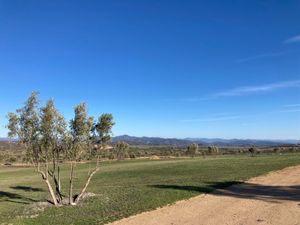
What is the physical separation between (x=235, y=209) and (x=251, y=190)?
674 cm

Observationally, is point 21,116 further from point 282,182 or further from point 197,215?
point 282,182

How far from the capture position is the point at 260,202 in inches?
811

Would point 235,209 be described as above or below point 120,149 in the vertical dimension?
below

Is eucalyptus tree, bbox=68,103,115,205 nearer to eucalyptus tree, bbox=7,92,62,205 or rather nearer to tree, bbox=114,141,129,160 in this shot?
eucalyptus tree, bbox=7,92,62,205

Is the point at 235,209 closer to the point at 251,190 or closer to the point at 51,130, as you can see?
the point at 251,190

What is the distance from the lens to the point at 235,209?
18875 millimetres

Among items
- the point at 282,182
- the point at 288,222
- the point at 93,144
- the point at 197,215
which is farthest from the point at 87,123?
the point at 282,182

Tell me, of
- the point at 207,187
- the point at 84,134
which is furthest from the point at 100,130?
the point at 207,187

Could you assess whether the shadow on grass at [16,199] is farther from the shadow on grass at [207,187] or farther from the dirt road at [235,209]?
the dirt road at [235,209]

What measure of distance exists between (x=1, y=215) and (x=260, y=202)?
523 inches

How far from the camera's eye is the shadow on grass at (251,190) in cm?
2216

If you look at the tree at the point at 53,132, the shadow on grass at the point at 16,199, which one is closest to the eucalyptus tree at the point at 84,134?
the tree at the point at 53,132

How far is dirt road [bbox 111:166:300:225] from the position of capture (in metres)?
16.6

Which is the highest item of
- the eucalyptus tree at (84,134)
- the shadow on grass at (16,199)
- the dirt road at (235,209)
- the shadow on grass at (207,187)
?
the eucalyptus tree at (84,134)
